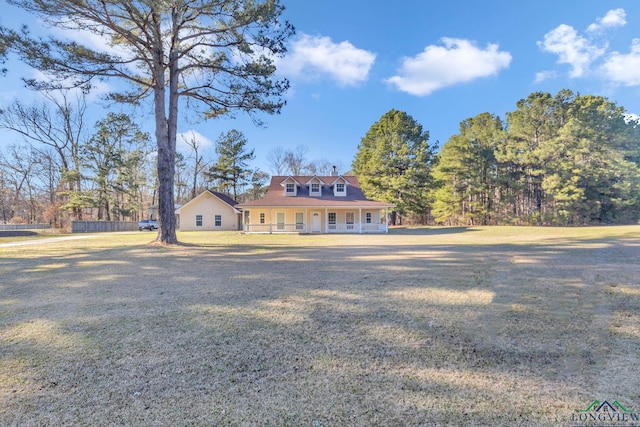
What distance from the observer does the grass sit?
7.16 ft

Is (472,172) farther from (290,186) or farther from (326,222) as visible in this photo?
(290,186)

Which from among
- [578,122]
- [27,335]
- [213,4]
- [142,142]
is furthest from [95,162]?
[578,122]

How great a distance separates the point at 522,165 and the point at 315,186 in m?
23.7

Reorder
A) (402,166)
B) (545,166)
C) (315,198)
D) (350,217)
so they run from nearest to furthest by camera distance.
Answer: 1. (315,198)
2. (350,217)
3. (545,166)
4. (402,166)

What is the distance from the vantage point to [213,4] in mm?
10945

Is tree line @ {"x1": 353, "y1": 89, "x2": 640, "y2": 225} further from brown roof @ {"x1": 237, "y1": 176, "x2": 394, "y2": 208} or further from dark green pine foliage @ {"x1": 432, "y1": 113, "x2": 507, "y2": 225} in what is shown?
brown roof @ {"x1": 237, "y1": 176, "x2": 394, "y2": 208}

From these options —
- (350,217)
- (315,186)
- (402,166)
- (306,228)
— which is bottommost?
(306,228)

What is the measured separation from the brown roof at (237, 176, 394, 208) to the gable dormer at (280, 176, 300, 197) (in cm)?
18

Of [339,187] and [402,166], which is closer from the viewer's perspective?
[339,187]

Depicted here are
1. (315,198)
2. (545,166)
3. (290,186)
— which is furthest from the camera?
(545,166)

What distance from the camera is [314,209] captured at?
25.5 metres

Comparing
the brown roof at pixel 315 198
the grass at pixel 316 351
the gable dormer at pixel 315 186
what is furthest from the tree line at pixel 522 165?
the grass at pixel 316 351

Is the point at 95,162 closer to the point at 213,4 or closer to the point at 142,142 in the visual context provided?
the point at 142,142

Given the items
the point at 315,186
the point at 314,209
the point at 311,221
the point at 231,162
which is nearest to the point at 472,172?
the point at 315,186
